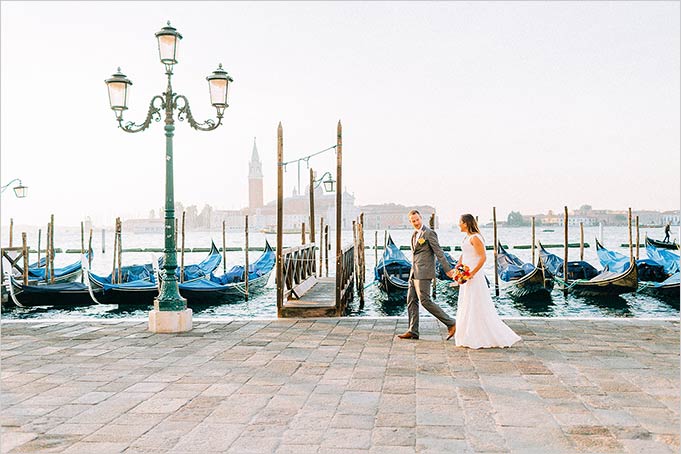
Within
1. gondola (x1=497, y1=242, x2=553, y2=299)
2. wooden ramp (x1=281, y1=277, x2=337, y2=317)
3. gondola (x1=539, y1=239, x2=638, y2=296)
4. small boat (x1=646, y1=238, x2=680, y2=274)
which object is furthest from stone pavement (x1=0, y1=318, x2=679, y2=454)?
small boat (x1=646, y1=238, x2=680, y2=274)

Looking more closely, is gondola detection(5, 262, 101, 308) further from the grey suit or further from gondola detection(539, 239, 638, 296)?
gondola detection(539, 239, 638, 296)

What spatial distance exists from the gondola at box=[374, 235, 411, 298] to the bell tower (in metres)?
79.8

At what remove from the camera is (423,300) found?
18.5 feet

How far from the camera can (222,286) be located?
15.1 meters

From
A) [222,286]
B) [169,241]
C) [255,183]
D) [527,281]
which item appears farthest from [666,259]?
[255,183]

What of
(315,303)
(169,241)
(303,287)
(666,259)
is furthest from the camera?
(666,259)

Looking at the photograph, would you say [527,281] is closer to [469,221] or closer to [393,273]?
[393,273]

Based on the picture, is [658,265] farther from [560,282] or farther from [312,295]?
[312,295]

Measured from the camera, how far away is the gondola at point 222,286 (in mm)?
14805

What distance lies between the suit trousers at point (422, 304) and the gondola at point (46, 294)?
10.8 metres

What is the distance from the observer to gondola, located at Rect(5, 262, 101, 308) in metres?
14.0

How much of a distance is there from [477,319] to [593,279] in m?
11.7

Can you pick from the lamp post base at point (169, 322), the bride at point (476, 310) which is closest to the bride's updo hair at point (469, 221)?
the bride at point (476, 310)

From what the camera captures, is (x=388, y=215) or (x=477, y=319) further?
(x=388, y=215)
